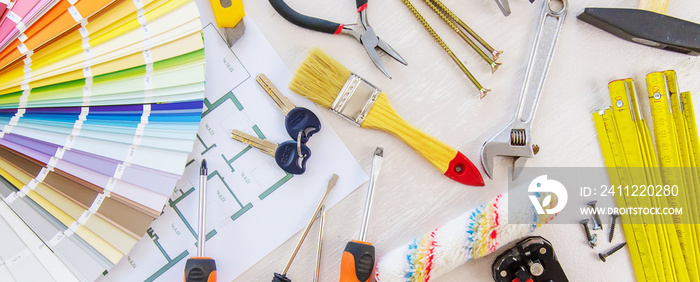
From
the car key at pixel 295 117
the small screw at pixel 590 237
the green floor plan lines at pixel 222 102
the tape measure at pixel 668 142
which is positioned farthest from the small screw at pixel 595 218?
the green floor plan lines at pixel 222 102

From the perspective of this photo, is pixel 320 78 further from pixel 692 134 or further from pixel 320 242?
pixel 692 134

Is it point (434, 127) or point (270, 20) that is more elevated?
point (270, 20)

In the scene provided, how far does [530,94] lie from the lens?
909 millimetres

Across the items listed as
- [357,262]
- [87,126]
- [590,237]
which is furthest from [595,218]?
[87,126]

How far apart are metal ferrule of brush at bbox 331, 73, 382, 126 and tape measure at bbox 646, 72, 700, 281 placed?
0.46m

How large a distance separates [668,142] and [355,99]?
1.72 feet

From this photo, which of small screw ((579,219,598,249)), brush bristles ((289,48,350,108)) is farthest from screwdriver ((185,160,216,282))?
small screw ((579,219,598,249))

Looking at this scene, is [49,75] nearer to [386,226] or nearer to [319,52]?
[319,52]

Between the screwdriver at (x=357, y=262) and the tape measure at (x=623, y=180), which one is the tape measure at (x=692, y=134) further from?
the screwdriver at (x=357, y=262)

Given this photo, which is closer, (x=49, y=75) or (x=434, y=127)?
(x=49, y=75)

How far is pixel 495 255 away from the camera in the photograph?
91 cm

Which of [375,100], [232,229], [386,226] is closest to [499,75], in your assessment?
[375,100]

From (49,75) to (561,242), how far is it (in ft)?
2.81

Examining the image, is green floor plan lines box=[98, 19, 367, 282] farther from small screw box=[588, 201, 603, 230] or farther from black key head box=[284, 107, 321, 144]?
small screw box=[588, 201, 603, 230]
